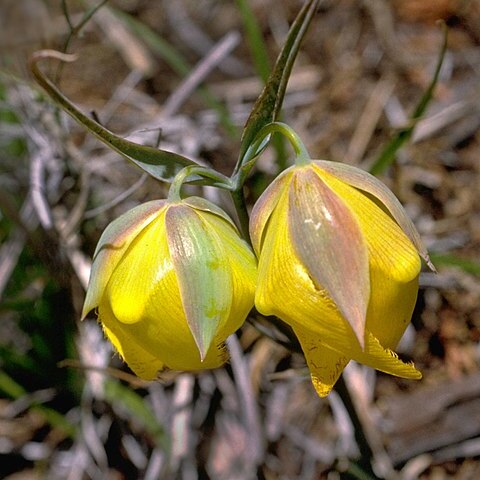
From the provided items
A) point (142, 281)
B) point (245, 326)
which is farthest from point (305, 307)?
point (245, 326)

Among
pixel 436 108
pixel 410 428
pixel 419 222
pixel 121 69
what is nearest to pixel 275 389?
pixel 410 428

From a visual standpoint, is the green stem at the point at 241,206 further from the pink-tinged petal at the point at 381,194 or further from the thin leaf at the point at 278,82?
the pink-tinged petal at the point at 381,194

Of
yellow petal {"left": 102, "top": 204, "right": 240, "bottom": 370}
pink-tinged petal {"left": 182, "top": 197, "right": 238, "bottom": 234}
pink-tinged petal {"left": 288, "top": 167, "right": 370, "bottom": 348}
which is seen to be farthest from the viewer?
pink-tinged petal {"left": 182, "top": 197, "right": 238, "bottom": 234}

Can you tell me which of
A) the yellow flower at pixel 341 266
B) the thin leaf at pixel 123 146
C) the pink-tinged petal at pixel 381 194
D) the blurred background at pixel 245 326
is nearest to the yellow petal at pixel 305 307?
the yellow flower at pixel 341 266

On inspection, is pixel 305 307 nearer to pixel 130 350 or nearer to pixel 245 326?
pixel 130 350

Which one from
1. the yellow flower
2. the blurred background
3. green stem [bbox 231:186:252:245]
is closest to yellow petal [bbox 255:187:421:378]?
the yellow flower

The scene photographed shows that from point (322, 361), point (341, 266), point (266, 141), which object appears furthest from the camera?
point (266, 141)

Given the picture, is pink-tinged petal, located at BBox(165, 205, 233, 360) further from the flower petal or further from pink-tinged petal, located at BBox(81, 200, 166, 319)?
the flower petal
